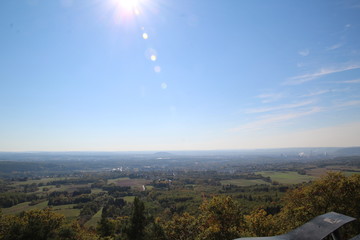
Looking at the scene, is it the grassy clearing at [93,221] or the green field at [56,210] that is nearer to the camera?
the grassy clearing at [93,221]

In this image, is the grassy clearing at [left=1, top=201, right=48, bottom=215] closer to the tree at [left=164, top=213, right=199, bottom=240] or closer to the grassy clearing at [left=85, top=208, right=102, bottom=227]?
the grassy clearing at [left=85, top=208, right=102, bottom=227]

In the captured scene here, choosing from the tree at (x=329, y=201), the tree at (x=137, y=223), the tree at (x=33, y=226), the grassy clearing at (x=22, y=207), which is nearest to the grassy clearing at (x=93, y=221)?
the grassy clearing at (x=22, y=207)

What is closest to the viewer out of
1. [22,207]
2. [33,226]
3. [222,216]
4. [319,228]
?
[319,228]

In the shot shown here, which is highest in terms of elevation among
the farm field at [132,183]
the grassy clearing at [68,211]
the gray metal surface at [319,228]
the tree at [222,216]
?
the gray metal surface at [319,228]

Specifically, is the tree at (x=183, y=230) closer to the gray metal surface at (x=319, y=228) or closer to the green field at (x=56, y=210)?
the gray metal surface at (x=319, y=228)

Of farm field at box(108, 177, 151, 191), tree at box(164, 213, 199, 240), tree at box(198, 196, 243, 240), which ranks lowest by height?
farm field at box(108, 177, 151, 191)

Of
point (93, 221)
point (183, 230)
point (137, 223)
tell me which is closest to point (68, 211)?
point (93, 221)

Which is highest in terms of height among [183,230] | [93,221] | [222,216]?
[222,216]

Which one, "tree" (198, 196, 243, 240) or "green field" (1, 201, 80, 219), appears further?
"green field" (1, 201, 80, 219)

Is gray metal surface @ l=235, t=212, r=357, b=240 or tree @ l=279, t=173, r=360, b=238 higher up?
gray metal surface @ l=235, t=212, r=357, b=240

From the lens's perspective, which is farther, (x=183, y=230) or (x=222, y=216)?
(x=183, y=230)

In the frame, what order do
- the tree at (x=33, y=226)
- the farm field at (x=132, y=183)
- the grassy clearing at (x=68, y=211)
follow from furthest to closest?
the farm field at (x=132, y=183) → the grassy clearing at (x=68, y=211) → the tree at (x=33, y=226)

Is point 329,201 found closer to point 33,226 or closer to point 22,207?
point 33,226

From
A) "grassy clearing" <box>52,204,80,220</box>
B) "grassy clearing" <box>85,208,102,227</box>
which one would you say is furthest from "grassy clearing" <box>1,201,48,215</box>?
"grassy clearing" <box>85,208,102,227</box>
